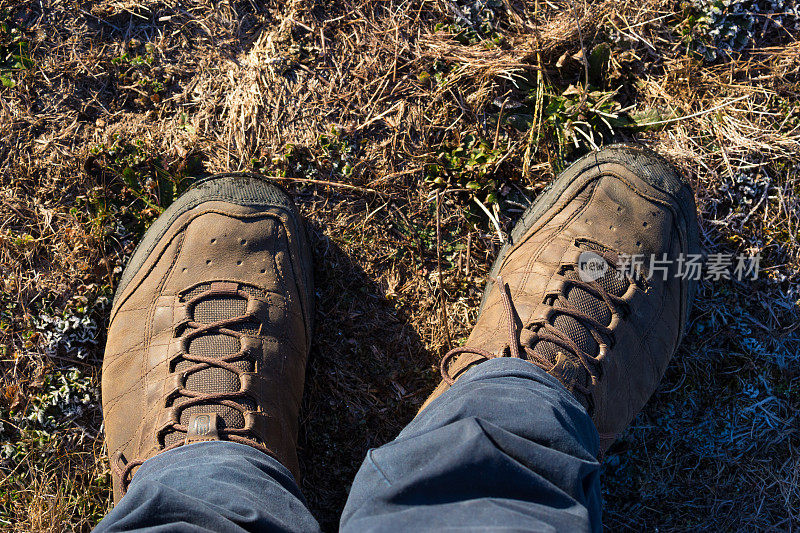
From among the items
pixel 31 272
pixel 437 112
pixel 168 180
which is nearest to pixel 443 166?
pixel 437 112

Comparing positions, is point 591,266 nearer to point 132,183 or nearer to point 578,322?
point 578,322

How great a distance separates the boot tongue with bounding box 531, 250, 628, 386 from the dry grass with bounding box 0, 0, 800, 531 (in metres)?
0.45

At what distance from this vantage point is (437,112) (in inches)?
116

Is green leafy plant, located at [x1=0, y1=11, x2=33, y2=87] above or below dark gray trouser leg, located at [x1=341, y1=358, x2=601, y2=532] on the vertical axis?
Answer: above

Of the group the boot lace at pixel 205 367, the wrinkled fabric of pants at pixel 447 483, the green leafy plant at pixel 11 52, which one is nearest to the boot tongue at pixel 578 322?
the wrinkled fabric of pants at pixel 447 483

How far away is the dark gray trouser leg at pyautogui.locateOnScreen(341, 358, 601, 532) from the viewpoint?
1.63 meters

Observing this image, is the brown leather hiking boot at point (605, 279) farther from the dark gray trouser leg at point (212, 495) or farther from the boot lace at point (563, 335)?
the dark gray trouser leg at point (212, 495)

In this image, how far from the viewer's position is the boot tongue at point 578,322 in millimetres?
2535

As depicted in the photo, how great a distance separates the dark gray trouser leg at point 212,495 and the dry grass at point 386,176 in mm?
716

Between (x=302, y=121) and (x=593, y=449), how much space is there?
1.96 m

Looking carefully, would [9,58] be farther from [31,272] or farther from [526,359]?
[526,359]

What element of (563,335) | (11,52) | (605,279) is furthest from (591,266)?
(11,52)

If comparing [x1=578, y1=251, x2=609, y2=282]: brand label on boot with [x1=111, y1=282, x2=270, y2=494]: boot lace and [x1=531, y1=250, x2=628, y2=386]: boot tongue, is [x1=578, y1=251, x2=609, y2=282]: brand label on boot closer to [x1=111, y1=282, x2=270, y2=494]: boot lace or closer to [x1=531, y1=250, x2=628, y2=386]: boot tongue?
[x1=531, y1=250, x2=628, y2=386]: boot tongue

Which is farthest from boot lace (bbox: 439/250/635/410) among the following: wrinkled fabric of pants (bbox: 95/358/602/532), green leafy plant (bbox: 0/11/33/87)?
green leafy plant (bbox: 0/11/33/87)
